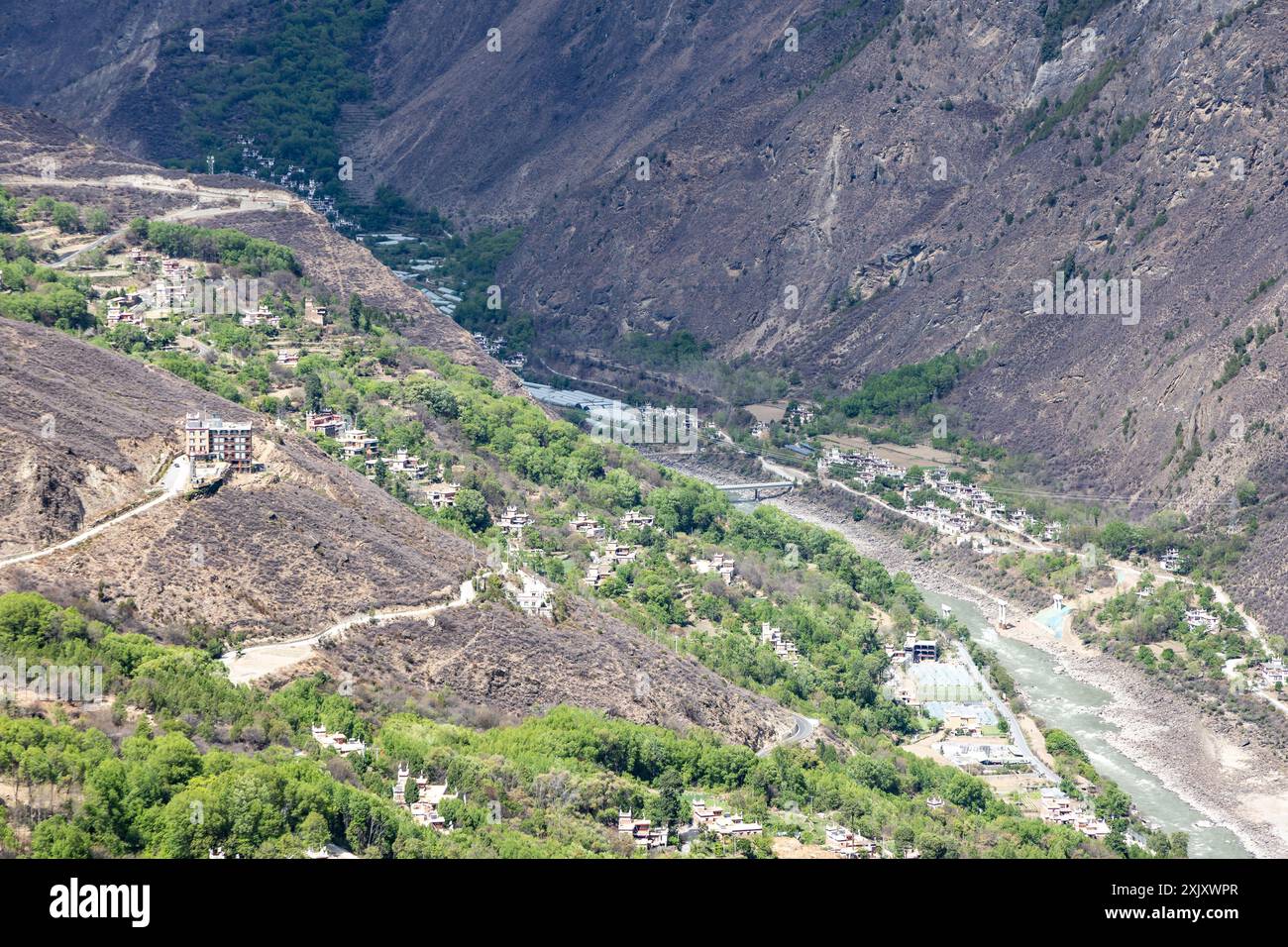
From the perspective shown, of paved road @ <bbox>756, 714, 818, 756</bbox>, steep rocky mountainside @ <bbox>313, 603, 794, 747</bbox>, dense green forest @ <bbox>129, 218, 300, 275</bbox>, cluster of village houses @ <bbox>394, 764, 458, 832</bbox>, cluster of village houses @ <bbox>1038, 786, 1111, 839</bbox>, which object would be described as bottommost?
cluster of village houses @ <bbox>1038, 786, 1111, 839</bbox>

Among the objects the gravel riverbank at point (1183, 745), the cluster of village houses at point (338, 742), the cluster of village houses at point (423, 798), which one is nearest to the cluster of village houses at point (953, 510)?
the gravel riverbank at point (1183, 745)

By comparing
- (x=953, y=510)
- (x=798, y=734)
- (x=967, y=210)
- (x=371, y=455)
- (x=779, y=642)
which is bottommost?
(x=798, y=734)

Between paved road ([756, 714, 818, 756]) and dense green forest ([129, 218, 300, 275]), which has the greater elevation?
dense green forest ([129, 218, 300, 275])

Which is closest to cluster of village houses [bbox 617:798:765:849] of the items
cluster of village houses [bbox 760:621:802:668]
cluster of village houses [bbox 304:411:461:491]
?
cluster of village houses [bbox 760:621:802:668]

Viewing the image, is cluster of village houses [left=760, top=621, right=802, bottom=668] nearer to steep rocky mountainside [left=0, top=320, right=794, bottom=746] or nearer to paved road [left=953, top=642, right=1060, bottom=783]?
steep rocky mountainside [left=0, top=320, right=794, bottom=746]

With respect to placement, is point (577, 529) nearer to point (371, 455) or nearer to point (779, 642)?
point (371, 455)

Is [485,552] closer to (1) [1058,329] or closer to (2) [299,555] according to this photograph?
(2) [299,555]

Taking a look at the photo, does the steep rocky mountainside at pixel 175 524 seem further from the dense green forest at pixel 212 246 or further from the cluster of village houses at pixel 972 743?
the dense green forest at pixel 212 246

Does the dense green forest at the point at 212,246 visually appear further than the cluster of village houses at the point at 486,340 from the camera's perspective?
No

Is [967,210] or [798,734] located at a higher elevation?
[967,210]

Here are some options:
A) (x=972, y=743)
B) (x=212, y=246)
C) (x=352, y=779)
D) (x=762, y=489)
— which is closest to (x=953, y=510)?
(x=762, y=489)

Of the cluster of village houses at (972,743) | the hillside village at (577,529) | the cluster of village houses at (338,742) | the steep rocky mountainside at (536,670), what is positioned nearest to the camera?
the cluster of village houses at (338,742)

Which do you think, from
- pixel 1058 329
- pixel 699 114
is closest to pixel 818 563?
pixel 1058 329
